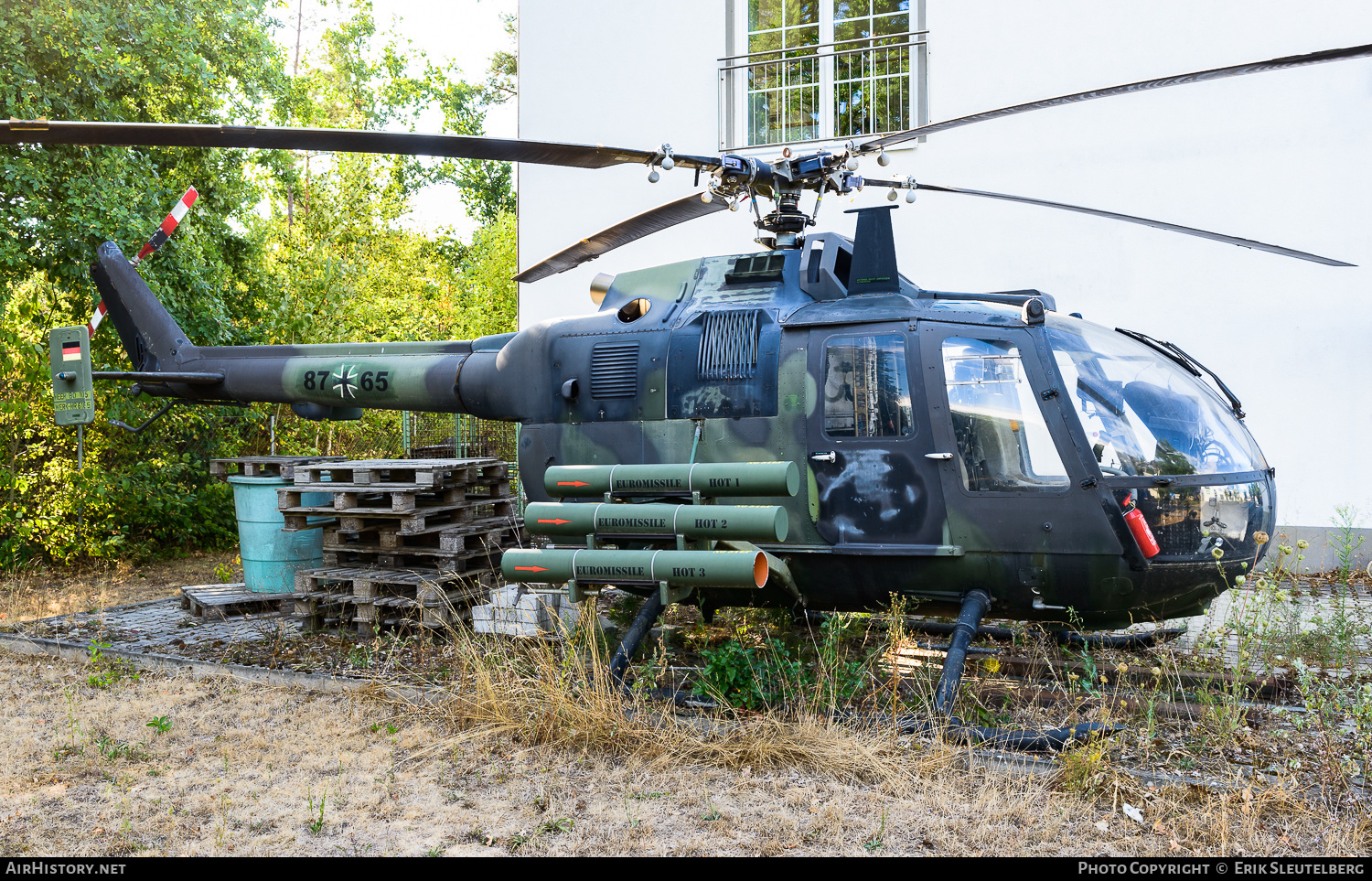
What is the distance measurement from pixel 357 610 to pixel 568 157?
13.0 ft

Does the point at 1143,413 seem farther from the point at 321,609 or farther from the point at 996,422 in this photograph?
the point at 321,609

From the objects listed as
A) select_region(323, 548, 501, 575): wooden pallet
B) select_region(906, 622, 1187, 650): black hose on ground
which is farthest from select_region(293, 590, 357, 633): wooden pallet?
select_region(906, 622, 1187, 650): black hose on ground

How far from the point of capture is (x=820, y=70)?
10.3m

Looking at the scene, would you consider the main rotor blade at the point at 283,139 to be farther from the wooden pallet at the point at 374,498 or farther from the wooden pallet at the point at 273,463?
the wooden pallet at the point at 273,463

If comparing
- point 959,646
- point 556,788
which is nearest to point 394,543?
point 556,788

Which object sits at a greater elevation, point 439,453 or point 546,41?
point 546,41

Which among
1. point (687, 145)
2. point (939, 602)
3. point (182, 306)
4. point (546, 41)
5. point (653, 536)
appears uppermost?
point (546, 41)

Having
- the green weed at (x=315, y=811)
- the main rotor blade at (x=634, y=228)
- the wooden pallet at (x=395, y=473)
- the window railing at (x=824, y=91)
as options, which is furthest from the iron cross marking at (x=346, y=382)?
the window railing at (x=824, y=91)

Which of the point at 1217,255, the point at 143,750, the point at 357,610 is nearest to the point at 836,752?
the point at 143,750

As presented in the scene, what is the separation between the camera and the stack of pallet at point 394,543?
22.5ft

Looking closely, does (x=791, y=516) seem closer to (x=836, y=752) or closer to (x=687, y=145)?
(x=836, y=752)

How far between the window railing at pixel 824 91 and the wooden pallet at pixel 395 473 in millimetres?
5236

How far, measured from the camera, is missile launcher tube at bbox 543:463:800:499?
4816 mm

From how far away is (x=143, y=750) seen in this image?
4.71m
